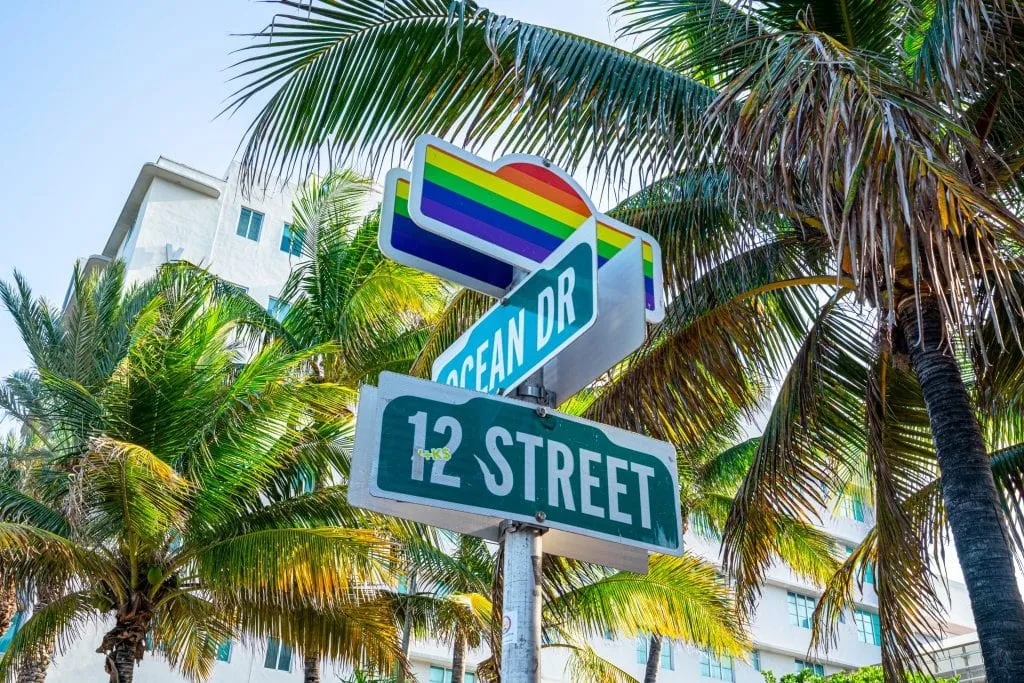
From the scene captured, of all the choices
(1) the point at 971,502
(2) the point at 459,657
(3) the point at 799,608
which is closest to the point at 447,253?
(1) the point at 971,502

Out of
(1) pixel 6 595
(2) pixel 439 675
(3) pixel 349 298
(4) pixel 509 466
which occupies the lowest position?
(4) pixel 509 466

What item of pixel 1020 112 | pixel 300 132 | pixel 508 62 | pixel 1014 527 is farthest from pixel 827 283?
pixel 300 132

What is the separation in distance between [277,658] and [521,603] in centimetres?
2230

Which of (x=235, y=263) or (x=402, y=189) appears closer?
(x=402, y=189)

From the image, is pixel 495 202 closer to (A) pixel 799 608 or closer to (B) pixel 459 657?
(B) pixel 459 657

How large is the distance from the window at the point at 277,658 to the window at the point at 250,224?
37.6 feet

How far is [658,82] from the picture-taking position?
17.6 feet

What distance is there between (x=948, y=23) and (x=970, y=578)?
3.01 m

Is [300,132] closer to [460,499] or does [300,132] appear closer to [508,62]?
[508,62]

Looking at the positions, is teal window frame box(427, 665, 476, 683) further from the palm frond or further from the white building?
the palm frond

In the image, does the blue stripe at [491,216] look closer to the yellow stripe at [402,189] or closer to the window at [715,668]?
the yellow stripe at [402,189]

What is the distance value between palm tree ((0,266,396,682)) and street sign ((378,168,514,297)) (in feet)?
23.8

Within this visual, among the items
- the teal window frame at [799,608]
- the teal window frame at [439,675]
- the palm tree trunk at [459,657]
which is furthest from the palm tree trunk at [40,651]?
the teal window frame at [799,608]

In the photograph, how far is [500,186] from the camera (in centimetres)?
340
